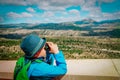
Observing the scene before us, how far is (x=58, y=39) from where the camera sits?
179 inches

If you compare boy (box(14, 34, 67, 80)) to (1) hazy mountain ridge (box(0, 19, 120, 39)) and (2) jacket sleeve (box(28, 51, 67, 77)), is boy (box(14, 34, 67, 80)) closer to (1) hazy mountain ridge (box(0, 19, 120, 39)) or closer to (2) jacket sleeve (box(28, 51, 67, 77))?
(2) jacket sleeve (box(28, 51, 67, 77))

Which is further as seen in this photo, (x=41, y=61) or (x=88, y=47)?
(x=88, y=47)

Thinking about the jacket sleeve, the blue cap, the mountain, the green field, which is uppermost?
the blue cap

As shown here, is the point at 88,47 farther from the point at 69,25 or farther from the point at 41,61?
the point at 41,61

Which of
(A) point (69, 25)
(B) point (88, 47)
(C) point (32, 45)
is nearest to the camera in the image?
(C) point (32, 45)

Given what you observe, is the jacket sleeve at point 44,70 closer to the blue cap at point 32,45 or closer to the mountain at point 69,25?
the blue cap at point 32,45

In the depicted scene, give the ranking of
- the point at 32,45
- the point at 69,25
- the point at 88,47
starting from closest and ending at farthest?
1. the point at 32,45
2. the point at 88,47
3. the point at 69,25

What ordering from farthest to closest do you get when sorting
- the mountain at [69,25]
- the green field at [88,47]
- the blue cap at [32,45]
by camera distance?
the mountain at [69,25]
the green field at [88,47]
the blue cap at [32,45]

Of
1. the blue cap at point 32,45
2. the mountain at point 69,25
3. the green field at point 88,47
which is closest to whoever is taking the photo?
the blue cap at point 32,45

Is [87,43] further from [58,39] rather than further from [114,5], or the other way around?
[114,5]

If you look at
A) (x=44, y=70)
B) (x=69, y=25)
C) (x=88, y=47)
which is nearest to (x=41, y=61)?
(x=44, y=70)

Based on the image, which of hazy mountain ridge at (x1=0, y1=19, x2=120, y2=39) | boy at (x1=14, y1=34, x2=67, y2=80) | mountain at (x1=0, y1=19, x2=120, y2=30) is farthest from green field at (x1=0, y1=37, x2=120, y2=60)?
boy at (x1=14, y1=34, x2=67, y2=80)

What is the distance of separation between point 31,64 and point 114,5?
2982 millimetres

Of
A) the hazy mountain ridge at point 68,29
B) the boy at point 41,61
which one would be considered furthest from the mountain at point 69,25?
the boy at point 41,61
